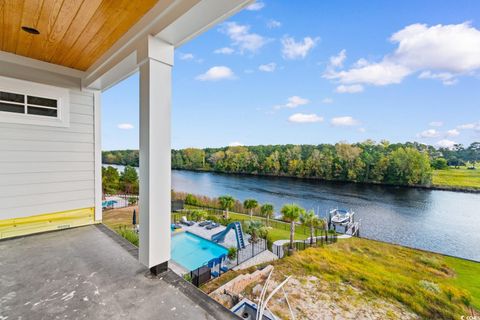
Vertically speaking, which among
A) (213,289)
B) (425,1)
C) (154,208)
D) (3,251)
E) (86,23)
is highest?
(425,1)

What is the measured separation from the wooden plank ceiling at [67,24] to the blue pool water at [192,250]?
6195 millimetres

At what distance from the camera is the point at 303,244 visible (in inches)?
385

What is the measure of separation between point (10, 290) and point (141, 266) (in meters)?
0.70

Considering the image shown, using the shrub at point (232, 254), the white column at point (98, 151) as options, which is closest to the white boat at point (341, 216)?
the shrub at point (232, 254)

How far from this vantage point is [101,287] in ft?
4.06

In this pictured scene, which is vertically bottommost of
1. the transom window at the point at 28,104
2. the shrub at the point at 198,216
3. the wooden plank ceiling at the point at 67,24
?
the shrub at the point at 198,216

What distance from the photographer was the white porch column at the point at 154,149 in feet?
4.23

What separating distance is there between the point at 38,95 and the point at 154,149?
1.85m

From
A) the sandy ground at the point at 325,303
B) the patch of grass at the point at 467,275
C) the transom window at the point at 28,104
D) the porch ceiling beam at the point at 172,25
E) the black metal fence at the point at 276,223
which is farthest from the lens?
the black metal fence at the point at 276,223

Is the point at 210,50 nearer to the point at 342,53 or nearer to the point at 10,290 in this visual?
the point at 342,53

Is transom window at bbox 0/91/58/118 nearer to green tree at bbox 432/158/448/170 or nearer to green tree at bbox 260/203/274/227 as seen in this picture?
green tree at bbox 432/158/448/170

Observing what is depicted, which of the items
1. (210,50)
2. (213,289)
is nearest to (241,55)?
(210,50)

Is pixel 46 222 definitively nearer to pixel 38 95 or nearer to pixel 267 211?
pixel 38 95

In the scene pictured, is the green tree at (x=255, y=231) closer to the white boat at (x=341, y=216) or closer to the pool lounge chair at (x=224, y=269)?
the pool lounge chair at (x=224, y=269)
